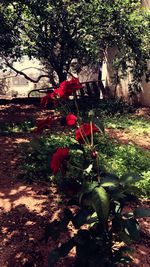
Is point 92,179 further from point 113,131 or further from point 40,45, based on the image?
point 40,45

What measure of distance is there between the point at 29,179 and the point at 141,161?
2.81 m

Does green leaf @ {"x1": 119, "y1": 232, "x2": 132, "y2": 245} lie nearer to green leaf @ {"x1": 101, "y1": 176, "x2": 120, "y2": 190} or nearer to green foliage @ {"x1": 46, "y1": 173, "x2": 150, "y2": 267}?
green foliage @ {"x1": 46, "y1": 173, "x2": 150, "y2": 267}

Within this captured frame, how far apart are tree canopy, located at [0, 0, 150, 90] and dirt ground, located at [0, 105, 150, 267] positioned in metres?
6.89

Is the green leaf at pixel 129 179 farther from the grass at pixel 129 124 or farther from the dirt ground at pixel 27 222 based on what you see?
the grass at pixel 129 124

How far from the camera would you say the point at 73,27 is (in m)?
12.9

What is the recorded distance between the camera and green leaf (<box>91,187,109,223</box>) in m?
2.79

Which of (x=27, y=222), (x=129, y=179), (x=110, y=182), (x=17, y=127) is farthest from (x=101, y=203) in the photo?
(x=17, y=127)

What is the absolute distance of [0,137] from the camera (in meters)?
9.40

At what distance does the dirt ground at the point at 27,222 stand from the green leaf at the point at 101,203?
152 cm

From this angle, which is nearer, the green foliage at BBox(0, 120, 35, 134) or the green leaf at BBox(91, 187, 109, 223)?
the green leaf at BBox(91, 187, 109, 223)

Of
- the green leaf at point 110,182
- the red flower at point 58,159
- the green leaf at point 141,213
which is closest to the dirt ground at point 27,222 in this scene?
the green leaf at point 141,213

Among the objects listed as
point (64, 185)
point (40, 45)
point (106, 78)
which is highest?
point (40, 45)

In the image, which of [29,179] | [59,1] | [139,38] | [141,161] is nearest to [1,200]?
[29,179]

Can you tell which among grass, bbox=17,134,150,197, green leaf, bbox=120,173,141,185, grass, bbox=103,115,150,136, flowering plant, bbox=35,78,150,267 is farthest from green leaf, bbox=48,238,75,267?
grass, bbox=103,115,150,136
